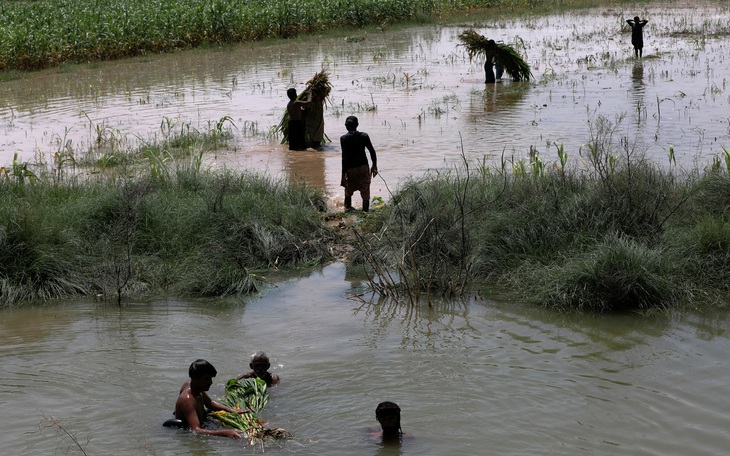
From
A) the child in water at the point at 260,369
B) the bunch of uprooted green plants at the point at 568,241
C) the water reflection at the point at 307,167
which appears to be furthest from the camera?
the water reflection at the point at 307,167

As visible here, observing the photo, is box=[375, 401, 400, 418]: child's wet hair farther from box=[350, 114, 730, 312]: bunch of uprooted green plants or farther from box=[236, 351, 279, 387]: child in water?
box=[350, 114, 730, 312]: bunch of uprooted green plants

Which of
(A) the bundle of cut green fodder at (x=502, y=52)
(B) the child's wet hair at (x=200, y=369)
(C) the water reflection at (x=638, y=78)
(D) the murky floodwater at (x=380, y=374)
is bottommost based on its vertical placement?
(D) the murky floodwater at (x=380, y=374)

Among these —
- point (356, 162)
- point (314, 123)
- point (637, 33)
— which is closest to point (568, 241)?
point (356, 162)

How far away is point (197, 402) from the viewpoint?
5844 millimetres

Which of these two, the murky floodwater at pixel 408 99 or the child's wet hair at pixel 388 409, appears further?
the murky floodwater at pixel 408 99

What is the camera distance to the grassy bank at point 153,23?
25188 mm

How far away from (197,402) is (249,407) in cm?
37

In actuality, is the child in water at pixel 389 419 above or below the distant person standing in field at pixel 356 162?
below

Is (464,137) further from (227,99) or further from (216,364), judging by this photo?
(216,364)

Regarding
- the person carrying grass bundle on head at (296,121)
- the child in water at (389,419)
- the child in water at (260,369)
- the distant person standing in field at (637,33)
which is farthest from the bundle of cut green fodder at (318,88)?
the distant person standing in field at (637,33)

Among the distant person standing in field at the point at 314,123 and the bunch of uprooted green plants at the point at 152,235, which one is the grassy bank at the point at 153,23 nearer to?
the distant person standing in field at the point at 314,123

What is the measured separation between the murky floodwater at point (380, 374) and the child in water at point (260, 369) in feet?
0.38

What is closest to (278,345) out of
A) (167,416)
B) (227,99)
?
(167,416)

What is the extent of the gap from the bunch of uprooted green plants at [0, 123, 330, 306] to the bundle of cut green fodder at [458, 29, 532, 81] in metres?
10.8
